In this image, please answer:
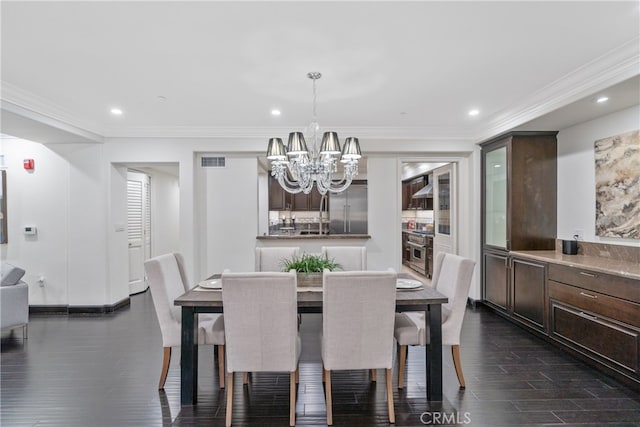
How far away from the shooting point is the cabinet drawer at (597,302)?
259 centimetres

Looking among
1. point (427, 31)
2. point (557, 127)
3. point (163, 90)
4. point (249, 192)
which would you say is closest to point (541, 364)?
point (557, 127)

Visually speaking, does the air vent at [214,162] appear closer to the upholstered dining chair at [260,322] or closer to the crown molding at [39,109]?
the crown molding at [39,109]

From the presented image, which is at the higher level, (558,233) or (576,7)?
(576,7)

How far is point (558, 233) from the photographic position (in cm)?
419

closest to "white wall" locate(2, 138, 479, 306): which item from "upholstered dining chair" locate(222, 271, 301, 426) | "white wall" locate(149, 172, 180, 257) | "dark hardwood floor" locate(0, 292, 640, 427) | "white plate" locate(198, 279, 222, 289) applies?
"white wall" locate(149, 172, 180, 257)

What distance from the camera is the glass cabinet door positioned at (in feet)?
14.4

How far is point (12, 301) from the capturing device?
3.71 metres

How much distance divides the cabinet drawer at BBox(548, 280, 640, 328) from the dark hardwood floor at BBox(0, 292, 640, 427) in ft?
1.74

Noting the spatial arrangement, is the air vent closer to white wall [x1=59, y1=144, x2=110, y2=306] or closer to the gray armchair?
white wall [x1=59, y1=144, x2=110, y2=306]

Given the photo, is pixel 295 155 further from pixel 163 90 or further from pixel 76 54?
pixel 76 54

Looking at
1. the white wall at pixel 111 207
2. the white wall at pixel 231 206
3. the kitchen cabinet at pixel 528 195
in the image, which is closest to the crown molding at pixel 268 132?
the white wall at pixel 111 207

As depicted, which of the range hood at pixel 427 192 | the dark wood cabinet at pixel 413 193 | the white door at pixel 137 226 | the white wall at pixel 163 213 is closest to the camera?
the white door at pixel 137 226

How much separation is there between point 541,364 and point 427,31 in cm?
299

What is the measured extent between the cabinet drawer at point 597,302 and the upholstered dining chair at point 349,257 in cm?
192
